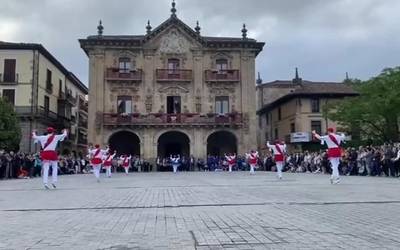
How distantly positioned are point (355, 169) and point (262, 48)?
26682 mm

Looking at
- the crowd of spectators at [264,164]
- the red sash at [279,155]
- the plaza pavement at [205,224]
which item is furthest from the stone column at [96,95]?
the plaza pavement at [205,224]

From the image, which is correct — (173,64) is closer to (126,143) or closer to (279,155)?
(126,143)

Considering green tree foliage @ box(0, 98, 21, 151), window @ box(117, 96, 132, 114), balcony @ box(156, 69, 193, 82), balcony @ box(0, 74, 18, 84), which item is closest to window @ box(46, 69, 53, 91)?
balcony @ box(0, 74, 18, 84)

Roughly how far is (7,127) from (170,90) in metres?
16.3

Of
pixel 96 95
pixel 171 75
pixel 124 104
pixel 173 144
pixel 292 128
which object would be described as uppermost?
pixel 171 75

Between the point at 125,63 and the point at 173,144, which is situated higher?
the point at 125,63

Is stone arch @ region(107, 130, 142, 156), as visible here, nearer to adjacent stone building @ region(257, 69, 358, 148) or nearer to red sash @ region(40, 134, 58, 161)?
adjacent stone building @ region(257, 69, 358, 148)

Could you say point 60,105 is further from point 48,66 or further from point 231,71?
point 231,71

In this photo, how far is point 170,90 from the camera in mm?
54906

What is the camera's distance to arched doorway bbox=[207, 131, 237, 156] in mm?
56797

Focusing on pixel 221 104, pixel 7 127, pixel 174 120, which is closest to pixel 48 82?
pixel 7 127

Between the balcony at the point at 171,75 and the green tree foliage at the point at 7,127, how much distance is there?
1466 cm

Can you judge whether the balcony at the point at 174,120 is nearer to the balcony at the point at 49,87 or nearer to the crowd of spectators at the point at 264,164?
the crowd of spectators at the point at 264,164

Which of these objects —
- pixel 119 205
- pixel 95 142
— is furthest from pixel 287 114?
pixel 119 205
